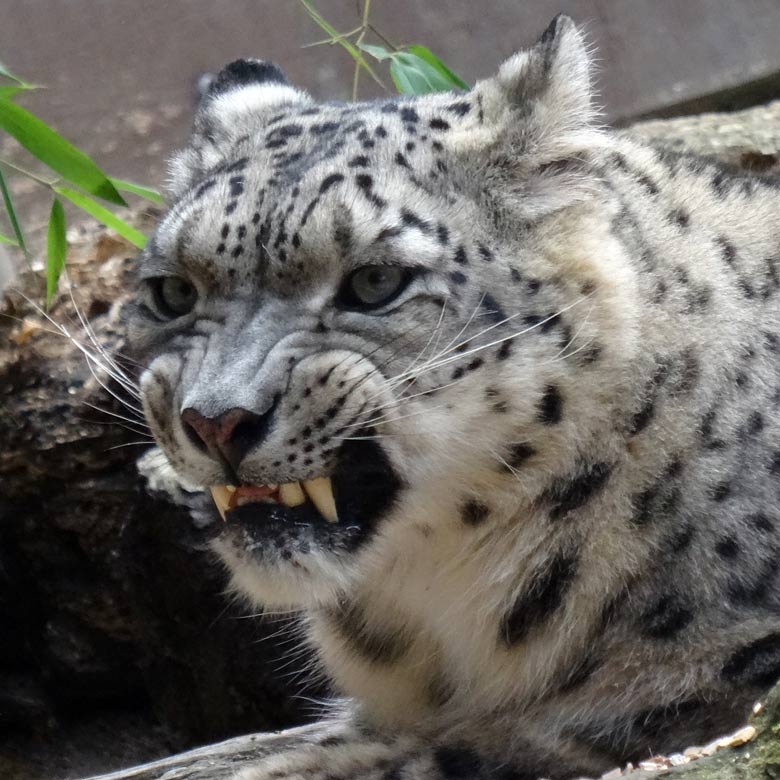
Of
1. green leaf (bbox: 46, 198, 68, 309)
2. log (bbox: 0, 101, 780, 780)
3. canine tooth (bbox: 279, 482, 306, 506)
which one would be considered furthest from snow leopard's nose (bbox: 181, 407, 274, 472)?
log (bbox: 0, 101, 780, 780)

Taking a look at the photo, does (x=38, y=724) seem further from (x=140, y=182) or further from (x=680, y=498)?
(x=680, y=498)

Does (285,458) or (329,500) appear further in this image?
(329,500)

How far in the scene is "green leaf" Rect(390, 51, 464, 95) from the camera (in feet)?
12.0

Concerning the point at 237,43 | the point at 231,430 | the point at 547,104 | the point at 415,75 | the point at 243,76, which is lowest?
the point at 231,430

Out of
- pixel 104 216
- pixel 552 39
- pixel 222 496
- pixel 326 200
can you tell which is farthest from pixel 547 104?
pixel 104 216

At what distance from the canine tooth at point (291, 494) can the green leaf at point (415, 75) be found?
1761mm

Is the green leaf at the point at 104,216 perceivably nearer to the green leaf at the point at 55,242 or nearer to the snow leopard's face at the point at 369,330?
the green leaf at the point at 55,242

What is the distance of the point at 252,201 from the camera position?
2242mm

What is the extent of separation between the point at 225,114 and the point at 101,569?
2.11 m

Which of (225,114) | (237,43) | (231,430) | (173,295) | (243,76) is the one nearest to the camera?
(231,430)

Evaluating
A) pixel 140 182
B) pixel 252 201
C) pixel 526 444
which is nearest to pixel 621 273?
pixel 526 444

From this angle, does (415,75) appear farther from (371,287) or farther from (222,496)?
(222,496)

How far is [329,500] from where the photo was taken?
7.11ft

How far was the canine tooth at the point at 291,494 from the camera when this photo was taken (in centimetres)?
213
